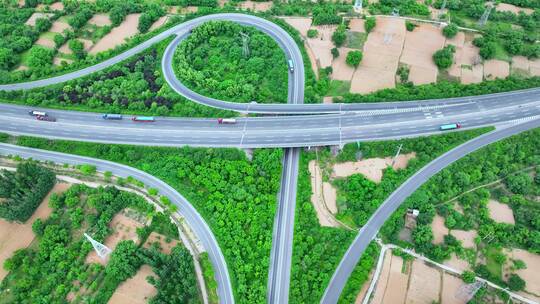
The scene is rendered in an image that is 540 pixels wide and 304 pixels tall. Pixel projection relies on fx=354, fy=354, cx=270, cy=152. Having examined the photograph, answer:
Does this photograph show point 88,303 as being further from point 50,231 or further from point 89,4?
point 89,4

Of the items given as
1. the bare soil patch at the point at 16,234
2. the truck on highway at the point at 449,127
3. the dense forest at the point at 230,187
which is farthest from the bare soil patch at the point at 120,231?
the truck on highway at the point at 449,127

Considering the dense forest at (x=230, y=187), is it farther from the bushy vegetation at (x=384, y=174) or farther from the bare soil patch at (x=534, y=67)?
the bare soil patch at (x=534, y=67)

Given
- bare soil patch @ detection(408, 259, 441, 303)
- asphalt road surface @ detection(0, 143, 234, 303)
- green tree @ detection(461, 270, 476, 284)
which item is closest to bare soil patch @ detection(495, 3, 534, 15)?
green tree @ detection(461, 270, 476, 284)

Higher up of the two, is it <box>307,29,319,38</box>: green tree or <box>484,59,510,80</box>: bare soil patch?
<box>307,29,319,38</box>: green tree

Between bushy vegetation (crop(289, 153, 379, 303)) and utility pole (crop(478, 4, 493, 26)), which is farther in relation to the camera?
utility pole (crop(478, 4, 493, 26))

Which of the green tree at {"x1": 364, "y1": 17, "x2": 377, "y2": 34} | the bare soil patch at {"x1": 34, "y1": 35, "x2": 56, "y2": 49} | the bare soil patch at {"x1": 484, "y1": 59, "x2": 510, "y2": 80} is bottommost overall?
the bare soil patch at {"x1": 34, "y1": 35, "x2": 56, "y2": 49}

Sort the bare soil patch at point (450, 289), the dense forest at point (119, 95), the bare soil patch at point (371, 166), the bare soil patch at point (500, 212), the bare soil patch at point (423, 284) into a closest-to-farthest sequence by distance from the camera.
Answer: the bare soil patch at point (450, 289)
the bare soil patch at point (423, 284)
the bare soil patch at point (500, 212)
the bare soil patch at point (371, 166)
the dense forest at point (119, 95)

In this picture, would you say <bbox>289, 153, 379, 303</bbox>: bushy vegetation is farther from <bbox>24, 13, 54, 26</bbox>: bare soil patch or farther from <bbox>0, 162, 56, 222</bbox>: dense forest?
<bbox>24, 13, 54, 26</bbox>: bare soil patch

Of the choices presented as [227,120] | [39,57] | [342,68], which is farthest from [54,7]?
[342,68]
